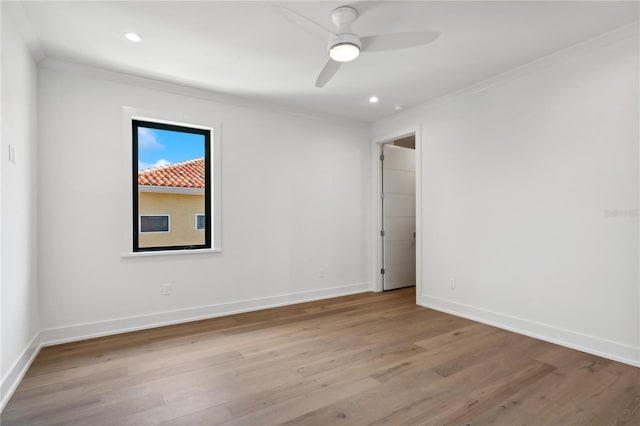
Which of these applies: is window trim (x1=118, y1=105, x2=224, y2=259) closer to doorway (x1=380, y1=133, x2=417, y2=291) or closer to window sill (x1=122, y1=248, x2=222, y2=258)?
window sill (x1=122, y1=248, x2=222, y2=258)

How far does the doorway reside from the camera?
5055mm

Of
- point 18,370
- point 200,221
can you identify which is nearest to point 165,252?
point 200,221

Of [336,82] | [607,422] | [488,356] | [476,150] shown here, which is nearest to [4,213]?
[336,82]

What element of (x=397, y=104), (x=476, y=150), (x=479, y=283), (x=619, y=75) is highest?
(x=397, y=104)

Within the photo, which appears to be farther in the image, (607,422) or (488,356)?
(488,356)

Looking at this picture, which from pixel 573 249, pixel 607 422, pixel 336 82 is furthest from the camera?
pixel 336 82

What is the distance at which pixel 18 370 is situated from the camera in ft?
7.55

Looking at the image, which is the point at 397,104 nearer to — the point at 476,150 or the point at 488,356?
the point at 476,150

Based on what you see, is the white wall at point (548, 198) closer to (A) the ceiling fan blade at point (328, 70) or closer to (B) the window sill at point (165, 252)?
(A) the ceiling fan blade at point (328, 70)

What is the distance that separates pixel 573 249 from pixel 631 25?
1802mm

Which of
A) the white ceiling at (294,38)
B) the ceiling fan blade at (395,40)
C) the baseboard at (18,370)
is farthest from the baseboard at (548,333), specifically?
the baseboard at (18,370)

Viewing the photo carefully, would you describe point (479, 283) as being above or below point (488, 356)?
above

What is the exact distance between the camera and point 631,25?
2496mm

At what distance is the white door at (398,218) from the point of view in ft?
16.6
